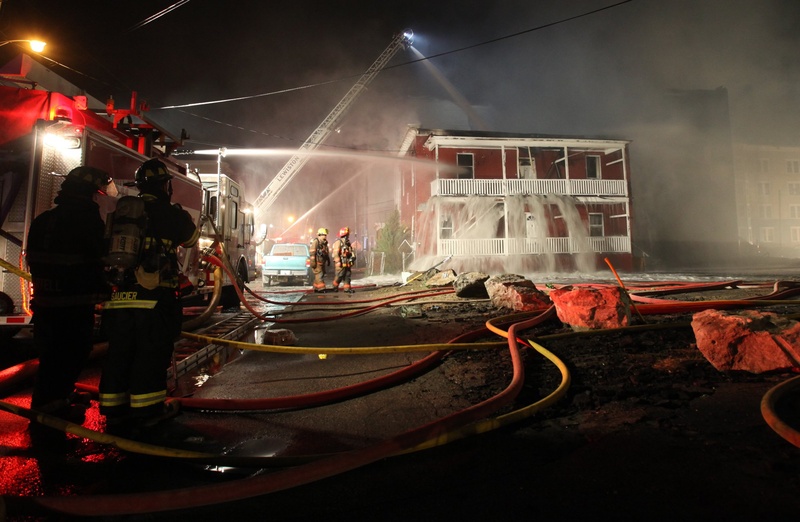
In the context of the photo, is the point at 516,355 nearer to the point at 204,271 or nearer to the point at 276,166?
the point at 204,271

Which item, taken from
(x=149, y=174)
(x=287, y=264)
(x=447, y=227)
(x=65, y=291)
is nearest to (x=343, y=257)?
(x=287, y=264)

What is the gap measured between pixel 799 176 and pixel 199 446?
58.0 m

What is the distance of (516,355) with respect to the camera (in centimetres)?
297

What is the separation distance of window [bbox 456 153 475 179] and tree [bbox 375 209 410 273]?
14.6ft

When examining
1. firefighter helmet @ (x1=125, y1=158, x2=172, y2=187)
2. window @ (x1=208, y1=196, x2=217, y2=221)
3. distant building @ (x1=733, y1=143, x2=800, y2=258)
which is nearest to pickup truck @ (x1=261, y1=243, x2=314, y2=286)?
window @ (x1=208, y1=196, x2=217, y2=221)

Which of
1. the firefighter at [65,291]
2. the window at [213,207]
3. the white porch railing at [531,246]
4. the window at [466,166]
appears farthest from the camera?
the window at [466,166]

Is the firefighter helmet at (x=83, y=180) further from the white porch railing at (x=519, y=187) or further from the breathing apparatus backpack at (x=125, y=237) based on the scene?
the white porch railing at (x=519, y=187)

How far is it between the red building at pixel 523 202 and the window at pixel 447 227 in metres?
0.05

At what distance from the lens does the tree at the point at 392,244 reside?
66.7 feet

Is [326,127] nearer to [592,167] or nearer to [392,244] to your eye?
[392,244]

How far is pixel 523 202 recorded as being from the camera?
739 inches

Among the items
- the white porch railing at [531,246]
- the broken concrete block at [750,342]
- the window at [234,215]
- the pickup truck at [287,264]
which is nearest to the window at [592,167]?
the white porch railing at [531,246]

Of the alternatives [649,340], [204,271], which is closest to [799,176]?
[649,340]

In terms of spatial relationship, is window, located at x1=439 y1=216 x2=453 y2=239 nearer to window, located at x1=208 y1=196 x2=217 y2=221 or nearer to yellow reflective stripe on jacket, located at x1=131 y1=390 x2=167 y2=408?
window, located at x1=208 y1=196 x2=217 y2=221
